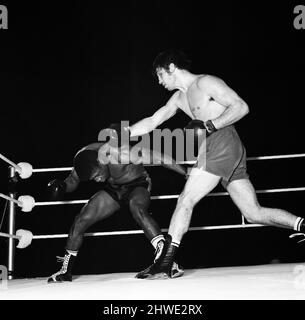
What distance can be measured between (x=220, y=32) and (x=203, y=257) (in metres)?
2.57

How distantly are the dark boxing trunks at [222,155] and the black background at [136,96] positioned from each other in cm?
308

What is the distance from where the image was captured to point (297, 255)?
5.22m

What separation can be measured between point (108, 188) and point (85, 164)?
7.6 inches

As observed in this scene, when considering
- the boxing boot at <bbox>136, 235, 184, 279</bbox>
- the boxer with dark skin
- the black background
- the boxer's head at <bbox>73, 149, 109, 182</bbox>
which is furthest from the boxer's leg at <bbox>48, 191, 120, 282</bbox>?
the black background

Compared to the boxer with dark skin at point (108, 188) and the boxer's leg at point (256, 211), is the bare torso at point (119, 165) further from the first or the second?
the boxer's leg at point (256, 211)

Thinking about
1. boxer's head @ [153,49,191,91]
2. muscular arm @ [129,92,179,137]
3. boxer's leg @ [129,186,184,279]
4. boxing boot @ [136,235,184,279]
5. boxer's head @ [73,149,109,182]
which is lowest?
boxing boot @ [136,235,184,279]

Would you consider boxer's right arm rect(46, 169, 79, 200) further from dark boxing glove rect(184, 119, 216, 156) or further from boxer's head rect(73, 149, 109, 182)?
dark boxing glove rect(184, 119, 216, 156)

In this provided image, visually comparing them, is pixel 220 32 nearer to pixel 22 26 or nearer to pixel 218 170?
pixel 22 26

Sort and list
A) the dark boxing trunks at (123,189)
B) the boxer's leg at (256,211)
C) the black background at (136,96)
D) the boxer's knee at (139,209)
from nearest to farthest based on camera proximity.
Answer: the boxer's leg at (256,211)
the boxer's knee at (139,209)
the dark boxing trunks at (123,189)
the black background at (136,96)

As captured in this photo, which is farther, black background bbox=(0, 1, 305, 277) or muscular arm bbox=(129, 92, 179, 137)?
black background bbox=(0, 1, 305, 277)

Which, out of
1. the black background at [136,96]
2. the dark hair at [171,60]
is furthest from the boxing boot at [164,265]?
the black background at [136,96]

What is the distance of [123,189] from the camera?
254 cm

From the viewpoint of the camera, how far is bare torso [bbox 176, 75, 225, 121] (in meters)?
2.19

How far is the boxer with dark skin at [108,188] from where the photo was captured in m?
2.40
